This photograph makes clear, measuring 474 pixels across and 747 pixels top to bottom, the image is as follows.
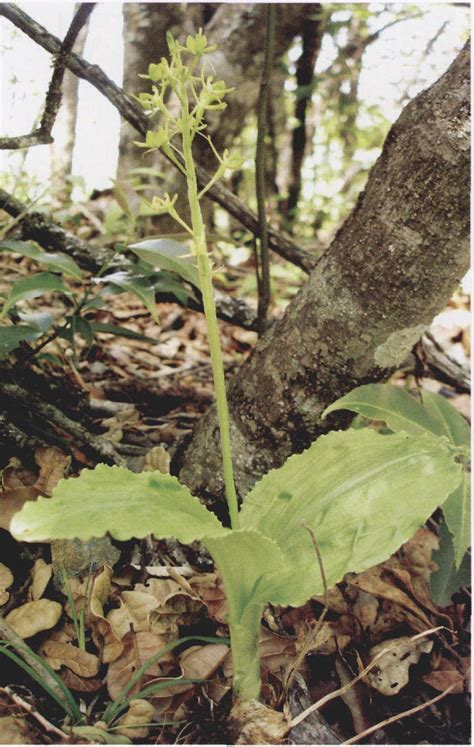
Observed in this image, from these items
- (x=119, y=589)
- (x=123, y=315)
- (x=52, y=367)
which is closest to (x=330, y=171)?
(x=123, y=315)

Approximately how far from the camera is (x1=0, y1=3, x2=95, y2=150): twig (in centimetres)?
129

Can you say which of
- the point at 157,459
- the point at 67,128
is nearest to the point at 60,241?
the point at 157,459

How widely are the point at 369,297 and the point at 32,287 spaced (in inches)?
28.5

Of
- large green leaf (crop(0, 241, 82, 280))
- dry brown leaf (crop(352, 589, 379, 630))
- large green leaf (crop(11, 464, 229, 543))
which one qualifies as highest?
large green leaf (crop(0, 241, 82, 280))

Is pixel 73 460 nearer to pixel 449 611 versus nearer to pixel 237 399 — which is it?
pixel 237 399

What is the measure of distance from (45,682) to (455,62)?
1.33 metres

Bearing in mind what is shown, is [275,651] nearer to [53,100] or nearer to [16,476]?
[16,476]

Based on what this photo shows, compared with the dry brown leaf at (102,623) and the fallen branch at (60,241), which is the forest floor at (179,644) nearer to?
the dry brown leaf at (102,623)

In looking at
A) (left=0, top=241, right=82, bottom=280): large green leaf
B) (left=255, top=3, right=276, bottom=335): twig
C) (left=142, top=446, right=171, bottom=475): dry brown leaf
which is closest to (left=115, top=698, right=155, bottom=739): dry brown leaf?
(left=142, top=446, right=171, bottom=475): dry brown leaf

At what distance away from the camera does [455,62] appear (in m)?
1.14

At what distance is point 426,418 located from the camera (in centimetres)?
126

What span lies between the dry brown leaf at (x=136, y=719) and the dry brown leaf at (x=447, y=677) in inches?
22.9

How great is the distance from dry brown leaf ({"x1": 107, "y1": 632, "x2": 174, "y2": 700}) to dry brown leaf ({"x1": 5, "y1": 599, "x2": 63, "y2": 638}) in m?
0.13

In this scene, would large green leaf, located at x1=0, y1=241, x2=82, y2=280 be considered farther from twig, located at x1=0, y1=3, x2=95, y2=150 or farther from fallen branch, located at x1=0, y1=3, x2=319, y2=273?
fallen branch, located at x1=0, y1=3, x2=319, y2=273
